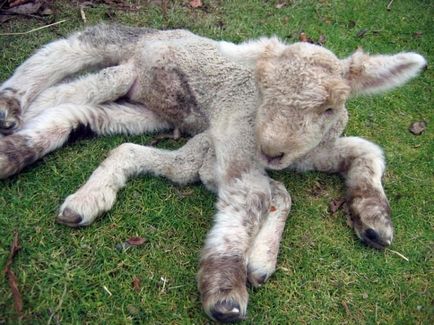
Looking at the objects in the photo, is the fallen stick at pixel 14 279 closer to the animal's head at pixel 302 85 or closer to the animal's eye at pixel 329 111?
the animal's head at pixel 302 85

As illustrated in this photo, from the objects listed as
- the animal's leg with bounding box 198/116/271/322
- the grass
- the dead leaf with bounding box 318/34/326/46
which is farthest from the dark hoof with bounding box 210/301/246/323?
the dead leaf with bounding box 318/34/326/46

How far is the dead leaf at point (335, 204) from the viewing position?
182 inches

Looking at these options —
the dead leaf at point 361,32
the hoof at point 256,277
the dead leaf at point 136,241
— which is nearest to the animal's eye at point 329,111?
the hoof at point 256,277

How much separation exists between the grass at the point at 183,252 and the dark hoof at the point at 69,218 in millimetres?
65

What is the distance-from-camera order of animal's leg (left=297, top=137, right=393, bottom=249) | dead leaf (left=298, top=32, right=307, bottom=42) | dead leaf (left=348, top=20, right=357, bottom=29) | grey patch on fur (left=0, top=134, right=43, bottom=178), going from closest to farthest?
grey patch on fur (left=0, top=134, right=43, bottom=178), animal's leg (left=297, top=137, right=393, bottom=249), dead leaf (left=298, top=32, right=307, bottom=42), dead leaf (left=348, top=20, right=357, bottom=29)

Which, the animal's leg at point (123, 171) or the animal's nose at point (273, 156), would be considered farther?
the animal's leg at point (123, 171)

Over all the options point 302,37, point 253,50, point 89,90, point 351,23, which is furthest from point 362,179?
point 351,23

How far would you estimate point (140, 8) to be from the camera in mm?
6875

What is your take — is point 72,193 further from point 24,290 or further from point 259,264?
point 259,264

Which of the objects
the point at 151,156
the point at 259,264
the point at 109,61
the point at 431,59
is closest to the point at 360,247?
the point at 259,264

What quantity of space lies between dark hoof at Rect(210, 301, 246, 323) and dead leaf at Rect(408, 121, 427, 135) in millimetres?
3274

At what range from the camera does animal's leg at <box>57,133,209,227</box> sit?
397cm

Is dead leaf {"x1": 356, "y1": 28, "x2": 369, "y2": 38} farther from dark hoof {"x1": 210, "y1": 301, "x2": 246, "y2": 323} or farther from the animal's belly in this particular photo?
dark hoof {"x1": 210, "y1": 301, "x2": 246, "y2": 323}

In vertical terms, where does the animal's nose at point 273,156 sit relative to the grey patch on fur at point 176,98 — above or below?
above
